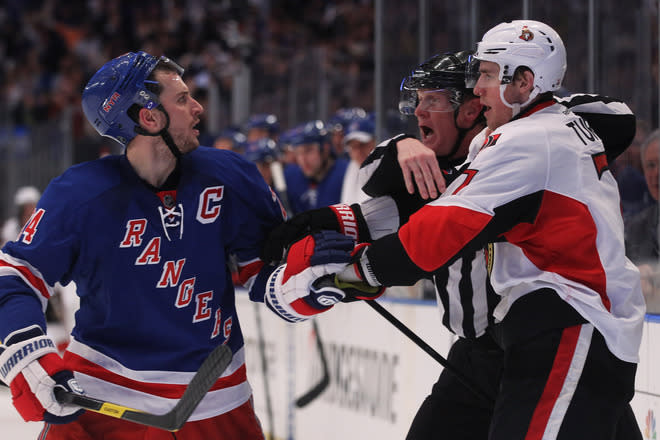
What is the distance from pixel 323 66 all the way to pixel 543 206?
414 cm

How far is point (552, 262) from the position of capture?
187 cm

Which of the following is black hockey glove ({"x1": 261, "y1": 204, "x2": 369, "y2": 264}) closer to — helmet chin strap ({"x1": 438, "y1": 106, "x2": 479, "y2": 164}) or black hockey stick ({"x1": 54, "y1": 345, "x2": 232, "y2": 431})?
helmet chin strap ({"x1": 438, "y1": 106, "x2": 479, "y2": 164})

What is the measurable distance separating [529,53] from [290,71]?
4.21m

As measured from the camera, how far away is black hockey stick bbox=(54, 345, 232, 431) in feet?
6.45

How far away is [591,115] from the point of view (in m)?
2.12

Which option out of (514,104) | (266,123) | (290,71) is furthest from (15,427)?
(514,104)

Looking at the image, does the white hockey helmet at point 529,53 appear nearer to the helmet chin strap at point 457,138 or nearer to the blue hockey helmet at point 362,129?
the helmet chin strap at point 457,138

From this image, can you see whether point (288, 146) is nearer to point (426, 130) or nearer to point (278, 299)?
point (426, 130)

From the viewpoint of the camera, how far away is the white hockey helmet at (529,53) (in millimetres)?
1993

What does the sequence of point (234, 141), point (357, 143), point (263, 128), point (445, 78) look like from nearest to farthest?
point (445, 78) < point (357, 143) < point (263, 128) < point (234, 141)

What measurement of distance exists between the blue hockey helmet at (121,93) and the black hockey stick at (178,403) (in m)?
0.67

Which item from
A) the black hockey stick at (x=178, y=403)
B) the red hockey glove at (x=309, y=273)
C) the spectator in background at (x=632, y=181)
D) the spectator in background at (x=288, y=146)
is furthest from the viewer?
the spectator in background at (x=288, y=146)

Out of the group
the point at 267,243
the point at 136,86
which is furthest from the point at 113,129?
the point at 267,243

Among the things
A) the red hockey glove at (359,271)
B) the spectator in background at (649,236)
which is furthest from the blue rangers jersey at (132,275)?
the spectator in background at (649,236)
